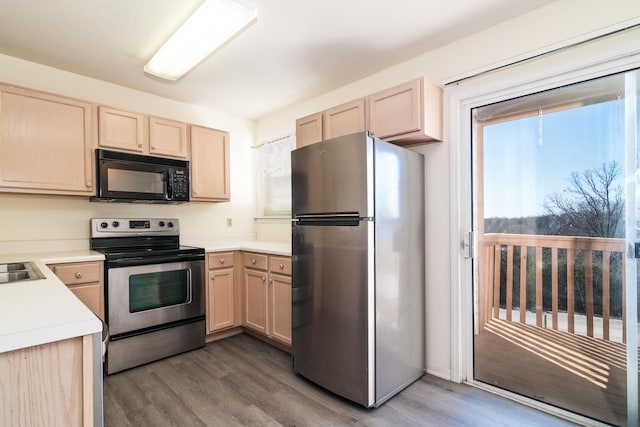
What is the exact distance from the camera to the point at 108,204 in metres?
2.96

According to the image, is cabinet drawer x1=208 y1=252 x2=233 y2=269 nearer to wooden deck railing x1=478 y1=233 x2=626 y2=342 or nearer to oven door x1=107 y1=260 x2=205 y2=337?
oven door x1=107 y1=260 x2=205 y2=337


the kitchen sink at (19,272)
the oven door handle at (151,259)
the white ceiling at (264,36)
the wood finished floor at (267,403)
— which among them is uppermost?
the white ceiling at (264,36)

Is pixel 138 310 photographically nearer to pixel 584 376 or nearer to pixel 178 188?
pixel 178 188

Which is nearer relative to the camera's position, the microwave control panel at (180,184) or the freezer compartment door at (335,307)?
the freezer compartment door at (335,307)

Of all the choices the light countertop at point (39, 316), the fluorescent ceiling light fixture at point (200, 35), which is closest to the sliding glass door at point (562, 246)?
the fluorescent ceiling light fixture at point (200, 35)

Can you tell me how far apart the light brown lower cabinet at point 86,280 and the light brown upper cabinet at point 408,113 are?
7.54 ft

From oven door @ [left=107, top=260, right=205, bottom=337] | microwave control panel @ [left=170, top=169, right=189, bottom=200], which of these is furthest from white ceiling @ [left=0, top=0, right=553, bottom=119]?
oven door @ [left=107, top=260, right=205, bottom=337]

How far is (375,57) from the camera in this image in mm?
2564

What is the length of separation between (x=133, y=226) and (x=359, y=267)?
2228 mm

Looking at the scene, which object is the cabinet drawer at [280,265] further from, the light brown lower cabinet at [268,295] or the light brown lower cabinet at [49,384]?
the light brown lower cabinet at [49,384]

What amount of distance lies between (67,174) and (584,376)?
3.79m

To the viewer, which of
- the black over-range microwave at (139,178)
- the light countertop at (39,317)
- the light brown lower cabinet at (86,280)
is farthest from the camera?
the black over-range microwave at (139,178)

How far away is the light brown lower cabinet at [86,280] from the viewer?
228 centimetres

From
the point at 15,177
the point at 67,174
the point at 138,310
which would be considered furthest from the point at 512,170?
the point at 15,177
